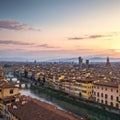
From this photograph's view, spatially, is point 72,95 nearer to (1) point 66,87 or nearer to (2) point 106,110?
(1) point 66,87

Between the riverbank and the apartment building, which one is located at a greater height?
the apartment building

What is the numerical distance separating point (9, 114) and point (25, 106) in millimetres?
1475

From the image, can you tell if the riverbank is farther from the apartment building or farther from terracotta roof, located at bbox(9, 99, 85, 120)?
terracotta roof, located at bbox(9, 99, 85, 120)

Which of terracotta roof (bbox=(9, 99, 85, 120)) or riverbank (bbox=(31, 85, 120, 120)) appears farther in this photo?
riverbank (bbox=(31, 85, 120, 120))

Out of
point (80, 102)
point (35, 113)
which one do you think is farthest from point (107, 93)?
point (35, 113)

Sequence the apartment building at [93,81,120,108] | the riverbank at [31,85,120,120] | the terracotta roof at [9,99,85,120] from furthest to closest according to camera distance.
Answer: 1. the apartment building at [93,81,120,108]
2. the riverbank at [31,85,120,120]
3. the terracotta roof at [9,99,85,120]

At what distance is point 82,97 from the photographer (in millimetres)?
40688

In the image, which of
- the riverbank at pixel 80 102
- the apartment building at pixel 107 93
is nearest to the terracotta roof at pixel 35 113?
the riverbank at pixel 80 102

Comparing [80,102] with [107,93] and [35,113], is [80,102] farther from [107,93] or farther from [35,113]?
[35,113]

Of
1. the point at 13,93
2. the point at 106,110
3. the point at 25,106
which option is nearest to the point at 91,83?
the point at 106,110

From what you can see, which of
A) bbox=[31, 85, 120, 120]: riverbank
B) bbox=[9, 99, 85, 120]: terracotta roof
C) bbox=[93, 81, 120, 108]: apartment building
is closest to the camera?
bbox=[9, 99, 85, 120]: terracotta roof

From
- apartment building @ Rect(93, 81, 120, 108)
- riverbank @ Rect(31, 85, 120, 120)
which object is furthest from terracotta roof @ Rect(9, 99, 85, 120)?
apartment building @ Rect(93, 81, 120, 108)

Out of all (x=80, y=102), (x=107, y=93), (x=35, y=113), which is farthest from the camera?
(x=80, y=102)

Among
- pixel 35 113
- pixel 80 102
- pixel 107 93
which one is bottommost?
pixel 80 102
